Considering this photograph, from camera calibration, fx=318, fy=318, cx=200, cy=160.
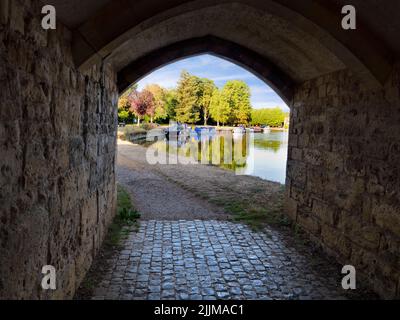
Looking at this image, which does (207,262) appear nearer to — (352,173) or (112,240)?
(112,240)

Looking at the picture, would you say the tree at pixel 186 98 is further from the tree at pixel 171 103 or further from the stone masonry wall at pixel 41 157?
the stone masonry wall at pixel 41 157

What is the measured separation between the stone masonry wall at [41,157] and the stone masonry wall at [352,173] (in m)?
2.91

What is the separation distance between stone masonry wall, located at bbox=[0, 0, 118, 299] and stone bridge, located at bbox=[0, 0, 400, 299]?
0.01 meters

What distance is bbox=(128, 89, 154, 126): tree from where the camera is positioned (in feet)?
112

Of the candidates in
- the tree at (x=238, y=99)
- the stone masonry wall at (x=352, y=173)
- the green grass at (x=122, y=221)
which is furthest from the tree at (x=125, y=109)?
the stone masonry wall at (x=352, y=173)

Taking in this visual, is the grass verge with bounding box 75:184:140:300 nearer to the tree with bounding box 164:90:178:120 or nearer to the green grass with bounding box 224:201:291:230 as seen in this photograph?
the green grass with bounding box 224:201:291:230

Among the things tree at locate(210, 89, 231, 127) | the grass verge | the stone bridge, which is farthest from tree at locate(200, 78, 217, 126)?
the stone bridge

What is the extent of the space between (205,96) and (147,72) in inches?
1632

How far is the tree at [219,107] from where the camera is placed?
4578cm

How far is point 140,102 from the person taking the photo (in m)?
34.3

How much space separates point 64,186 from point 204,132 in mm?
29505

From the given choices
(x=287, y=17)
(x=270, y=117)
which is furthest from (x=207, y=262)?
(x=270, y=117)

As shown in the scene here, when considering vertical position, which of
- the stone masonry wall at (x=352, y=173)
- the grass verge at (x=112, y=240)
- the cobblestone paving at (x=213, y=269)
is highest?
the stone masonry wall at (x=352, y=173)
